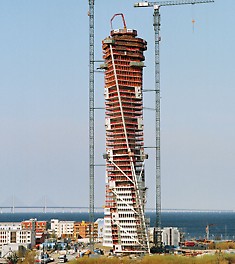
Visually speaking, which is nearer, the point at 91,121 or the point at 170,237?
the point at 91,121

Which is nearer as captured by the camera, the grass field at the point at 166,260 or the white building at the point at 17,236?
the grass field at the point at 166,260

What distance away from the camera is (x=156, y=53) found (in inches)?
6698

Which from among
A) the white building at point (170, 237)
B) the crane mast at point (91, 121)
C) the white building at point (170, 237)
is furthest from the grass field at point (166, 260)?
the white building at point (170, 237)

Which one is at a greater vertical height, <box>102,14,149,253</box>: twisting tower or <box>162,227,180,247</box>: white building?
<box>102,14,149,253</box>: twisting tower

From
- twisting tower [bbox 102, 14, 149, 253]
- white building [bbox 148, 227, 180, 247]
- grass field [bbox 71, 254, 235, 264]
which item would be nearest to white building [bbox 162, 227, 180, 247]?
white building [bbox 148, 227, 180, 247]

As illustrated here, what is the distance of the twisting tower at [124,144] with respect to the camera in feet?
526

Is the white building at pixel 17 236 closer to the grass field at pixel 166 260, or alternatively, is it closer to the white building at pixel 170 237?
the white building at pixel 170 237

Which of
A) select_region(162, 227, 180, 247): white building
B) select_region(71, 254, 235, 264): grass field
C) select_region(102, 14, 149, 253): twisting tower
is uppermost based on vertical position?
select_region(102, 14, 149, 253): twisting tower

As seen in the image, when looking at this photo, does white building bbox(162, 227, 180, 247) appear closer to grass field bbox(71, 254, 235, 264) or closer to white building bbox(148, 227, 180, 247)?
white building bbox(148, 227, 180, 247)

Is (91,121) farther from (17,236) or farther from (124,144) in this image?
(17,236)

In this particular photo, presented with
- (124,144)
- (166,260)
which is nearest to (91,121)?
(124,144)

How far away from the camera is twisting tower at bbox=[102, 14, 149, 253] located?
160375 mm

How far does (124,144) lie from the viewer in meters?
161

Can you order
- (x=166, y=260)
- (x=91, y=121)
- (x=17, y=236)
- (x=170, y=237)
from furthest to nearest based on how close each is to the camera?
(x=17, y=236) → (x=170, y=237) → (x=91, y=121) → (x=166, y=260)
